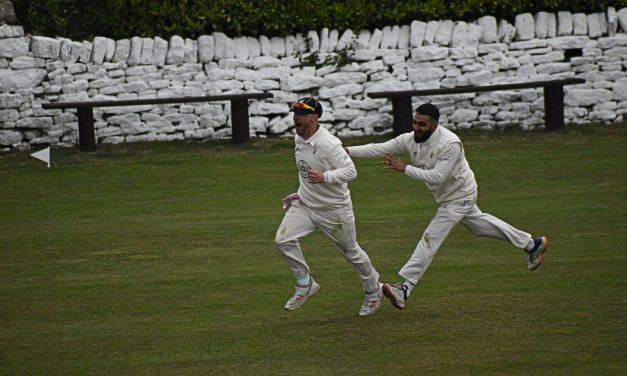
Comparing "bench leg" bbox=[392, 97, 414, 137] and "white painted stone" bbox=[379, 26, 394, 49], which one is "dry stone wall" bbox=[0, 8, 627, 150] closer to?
"white painted stone" bbox=[379, 26, 394, 49]

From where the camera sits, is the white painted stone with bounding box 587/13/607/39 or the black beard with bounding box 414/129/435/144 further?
the white painted stone with bounding box 587/13/607/39

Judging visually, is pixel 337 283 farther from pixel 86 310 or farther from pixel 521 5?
pixel 521 5

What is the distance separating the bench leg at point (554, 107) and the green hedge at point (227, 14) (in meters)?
2.13

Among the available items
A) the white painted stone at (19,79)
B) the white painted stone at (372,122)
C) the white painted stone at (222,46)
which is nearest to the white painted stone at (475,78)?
the white painted stone at (372,122)

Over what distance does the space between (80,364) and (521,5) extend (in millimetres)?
15024

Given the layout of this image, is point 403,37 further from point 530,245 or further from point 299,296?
point 299,296

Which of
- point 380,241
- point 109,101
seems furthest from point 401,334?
point 109,101

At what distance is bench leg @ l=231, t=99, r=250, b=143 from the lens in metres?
18.9

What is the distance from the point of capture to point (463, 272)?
10625mm

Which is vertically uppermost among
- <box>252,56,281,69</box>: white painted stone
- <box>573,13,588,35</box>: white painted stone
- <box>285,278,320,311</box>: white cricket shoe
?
<box>573,13,588,35</box>: white painted stone

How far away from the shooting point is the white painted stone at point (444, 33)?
2025 centimetres

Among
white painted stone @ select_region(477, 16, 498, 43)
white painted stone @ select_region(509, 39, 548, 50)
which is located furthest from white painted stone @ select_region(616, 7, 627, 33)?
white painted stone @ select_region(477, 16, 498, 43)

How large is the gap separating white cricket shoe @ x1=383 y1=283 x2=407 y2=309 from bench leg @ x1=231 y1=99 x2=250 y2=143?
1031cm

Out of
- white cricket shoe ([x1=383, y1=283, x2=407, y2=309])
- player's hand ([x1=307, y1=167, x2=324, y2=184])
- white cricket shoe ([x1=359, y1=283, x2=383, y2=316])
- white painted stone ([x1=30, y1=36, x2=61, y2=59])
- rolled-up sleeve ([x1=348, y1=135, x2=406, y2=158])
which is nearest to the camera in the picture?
player's hand ([x1=307, y1=167, x2=324, y2=184])
